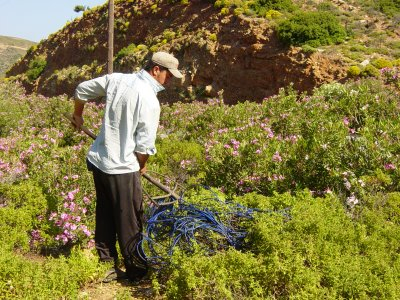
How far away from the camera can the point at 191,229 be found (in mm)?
3746

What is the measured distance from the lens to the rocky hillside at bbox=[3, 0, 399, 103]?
59.1ft

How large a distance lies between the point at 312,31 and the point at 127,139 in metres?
16.6

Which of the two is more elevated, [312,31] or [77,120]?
[77,120]

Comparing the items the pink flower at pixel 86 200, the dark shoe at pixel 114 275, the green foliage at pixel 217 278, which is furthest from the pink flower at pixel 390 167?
the pink flower at pixel 86 200

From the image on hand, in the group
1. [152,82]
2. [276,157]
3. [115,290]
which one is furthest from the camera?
[276,157]

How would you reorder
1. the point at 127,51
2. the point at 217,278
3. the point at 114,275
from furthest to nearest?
1. the point at 127,51
2. the point at 114,275
3. the point at 217,278

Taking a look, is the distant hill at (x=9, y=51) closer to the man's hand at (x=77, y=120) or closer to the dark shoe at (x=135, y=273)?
the man's hand at (x=77, y=120)

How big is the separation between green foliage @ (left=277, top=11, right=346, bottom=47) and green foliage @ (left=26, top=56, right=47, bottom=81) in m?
25.2

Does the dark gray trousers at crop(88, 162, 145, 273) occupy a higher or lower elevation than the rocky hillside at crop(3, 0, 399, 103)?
higher

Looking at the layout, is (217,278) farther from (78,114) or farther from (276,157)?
(276,157)

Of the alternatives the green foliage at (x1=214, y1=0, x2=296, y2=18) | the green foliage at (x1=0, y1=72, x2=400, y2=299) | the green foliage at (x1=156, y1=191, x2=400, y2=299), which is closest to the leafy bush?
the green foliage at (x1=214, y1=0, x2=296, y2=18)

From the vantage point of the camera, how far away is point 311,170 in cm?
554

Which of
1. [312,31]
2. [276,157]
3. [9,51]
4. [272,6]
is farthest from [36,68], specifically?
[9,51]

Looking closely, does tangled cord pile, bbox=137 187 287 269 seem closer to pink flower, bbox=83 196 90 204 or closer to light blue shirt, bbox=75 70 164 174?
light blue shirt, bbox=75 70 164 174
